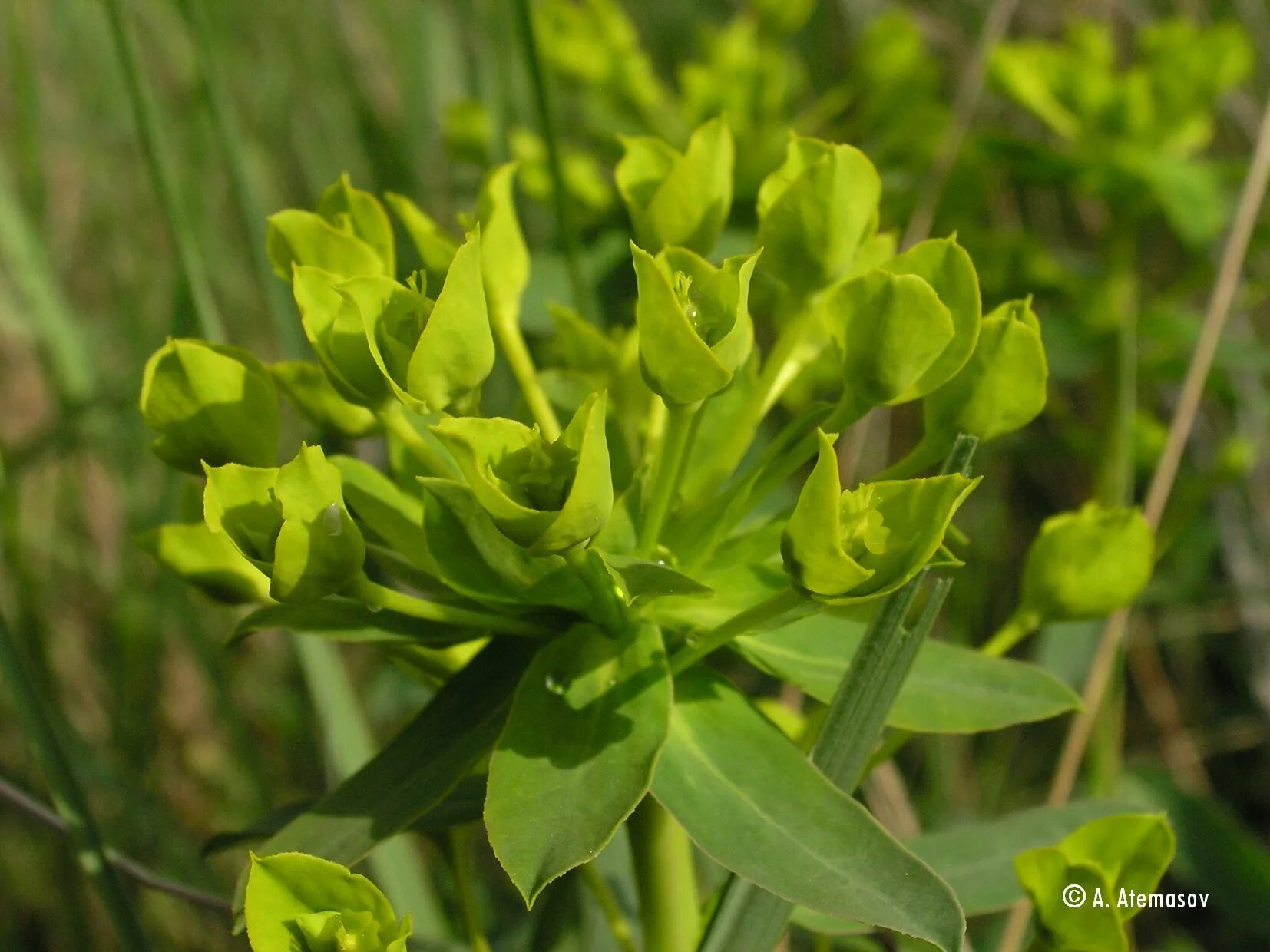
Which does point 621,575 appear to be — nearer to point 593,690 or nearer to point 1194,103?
point 593,690

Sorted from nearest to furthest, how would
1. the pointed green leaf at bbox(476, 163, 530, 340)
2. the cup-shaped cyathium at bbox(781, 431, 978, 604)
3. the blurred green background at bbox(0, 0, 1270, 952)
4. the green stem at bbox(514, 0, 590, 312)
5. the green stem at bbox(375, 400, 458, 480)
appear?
the cup-shaped cyathium at bbox(781, 431, 978, 604) < the green stem at bbox(375, 400, 458, 480) < the pointed green leaf at bbox(476, 163, 530, 340) < the green stem at bbox(514, 0, 590, 312) < the blurred green background at bbox(0, 0, 1270, 952)

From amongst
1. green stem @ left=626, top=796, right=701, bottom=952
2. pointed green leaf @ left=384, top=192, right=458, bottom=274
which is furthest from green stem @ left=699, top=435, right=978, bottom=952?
pointed green leaf @ left=384, top=192, right=458, bottom=274

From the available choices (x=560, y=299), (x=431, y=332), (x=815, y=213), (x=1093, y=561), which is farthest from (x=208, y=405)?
(x=560, y=299)

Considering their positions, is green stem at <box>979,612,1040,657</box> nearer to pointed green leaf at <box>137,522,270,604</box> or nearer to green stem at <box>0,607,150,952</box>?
pointed green leaf at <box>137,522,270,604</box>

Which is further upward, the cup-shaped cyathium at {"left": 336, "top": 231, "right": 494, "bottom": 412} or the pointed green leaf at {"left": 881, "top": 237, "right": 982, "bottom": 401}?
the cup-shaped cyathium at {"left": 336, "top": 231, "right": 494, "bottom": 412}

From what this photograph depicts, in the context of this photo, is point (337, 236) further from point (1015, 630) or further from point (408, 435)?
point (1015, 630)

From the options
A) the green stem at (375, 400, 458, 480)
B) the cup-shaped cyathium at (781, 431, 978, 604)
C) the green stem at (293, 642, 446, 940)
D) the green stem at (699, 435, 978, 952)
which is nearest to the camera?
the cup-shaped cyathium at (781, 431, 978, 604)

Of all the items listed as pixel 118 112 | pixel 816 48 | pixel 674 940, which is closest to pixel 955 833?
pixel 674 940
